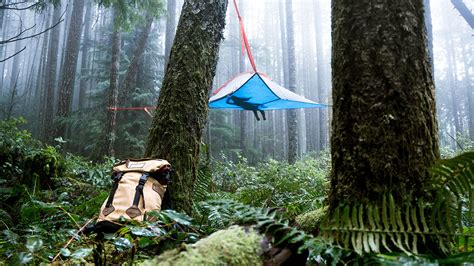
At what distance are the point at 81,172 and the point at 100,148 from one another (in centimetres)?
252

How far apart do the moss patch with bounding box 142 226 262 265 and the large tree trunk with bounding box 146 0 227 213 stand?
3.84 ft

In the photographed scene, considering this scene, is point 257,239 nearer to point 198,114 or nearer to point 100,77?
point 198,114

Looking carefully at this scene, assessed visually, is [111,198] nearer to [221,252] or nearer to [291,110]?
[221,252]

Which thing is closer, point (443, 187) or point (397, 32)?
point (443, 187)

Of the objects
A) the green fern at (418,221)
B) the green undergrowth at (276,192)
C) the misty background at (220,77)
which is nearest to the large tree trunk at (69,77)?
the misty background at (220,77)

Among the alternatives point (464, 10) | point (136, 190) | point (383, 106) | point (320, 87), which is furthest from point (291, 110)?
point (320, 87)

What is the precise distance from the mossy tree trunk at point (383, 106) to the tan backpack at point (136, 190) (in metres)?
0.93

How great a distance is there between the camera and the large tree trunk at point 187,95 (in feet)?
6.25

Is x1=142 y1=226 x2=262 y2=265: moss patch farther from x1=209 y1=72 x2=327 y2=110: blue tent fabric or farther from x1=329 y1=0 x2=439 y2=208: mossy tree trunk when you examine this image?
x1=209 y1=72 x2=327 y2=110: blue tent fabric

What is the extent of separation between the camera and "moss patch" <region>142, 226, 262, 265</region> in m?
0.60

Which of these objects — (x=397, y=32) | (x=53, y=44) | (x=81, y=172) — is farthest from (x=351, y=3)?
(x=53, y=44)

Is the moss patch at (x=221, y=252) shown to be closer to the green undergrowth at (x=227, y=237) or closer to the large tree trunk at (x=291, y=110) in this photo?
the green undergrowth at (x=227, y=237)

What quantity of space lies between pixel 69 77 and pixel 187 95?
595 centimetres

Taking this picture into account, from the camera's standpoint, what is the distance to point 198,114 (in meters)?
2.03
